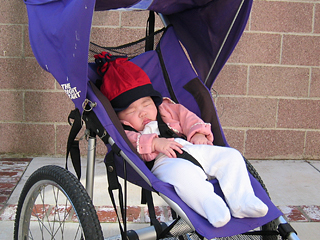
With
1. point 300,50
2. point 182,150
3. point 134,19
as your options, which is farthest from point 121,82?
point 300,50

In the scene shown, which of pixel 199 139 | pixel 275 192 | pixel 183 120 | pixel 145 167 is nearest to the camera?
pixel 145 167

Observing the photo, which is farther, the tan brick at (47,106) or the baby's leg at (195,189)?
the tan brick at (47,106)

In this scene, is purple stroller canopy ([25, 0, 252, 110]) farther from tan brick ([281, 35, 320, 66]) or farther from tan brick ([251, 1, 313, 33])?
tan brick ([281, 35, 320, 66])

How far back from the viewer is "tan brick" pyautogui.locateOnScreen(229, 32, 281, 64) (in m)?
3.12

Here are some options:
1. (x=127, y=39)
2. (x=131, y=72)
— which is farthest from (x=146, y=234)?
(x=127, y=39)

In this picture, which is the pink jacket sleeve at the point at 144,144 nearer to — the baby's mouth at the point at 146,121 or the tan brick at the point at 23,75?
the baby's mouth at the point at 146,121

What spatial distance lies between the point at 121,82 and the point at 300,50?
2.03 meters

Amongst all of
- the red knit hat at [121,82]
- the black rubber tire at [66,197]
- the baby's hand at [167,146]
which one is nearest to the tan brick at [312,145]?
the red knit hat at [121,82]

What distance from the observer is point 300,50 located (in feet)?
10.3

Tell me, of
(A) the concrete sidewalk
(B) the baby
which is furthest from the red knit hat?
(A) the concrete sidewalk

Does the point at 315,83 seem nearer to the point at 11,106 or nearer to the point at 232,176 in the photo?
the point at 232,176

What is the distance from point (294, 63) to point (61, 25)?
7.64 feet

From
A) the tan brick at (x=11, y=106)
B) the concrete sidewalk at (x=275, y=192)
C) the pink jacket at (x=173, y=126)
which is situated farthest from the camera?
the tan brick at (x=11, y=106)

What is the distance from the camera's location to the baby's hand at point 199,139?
5.44 ft
